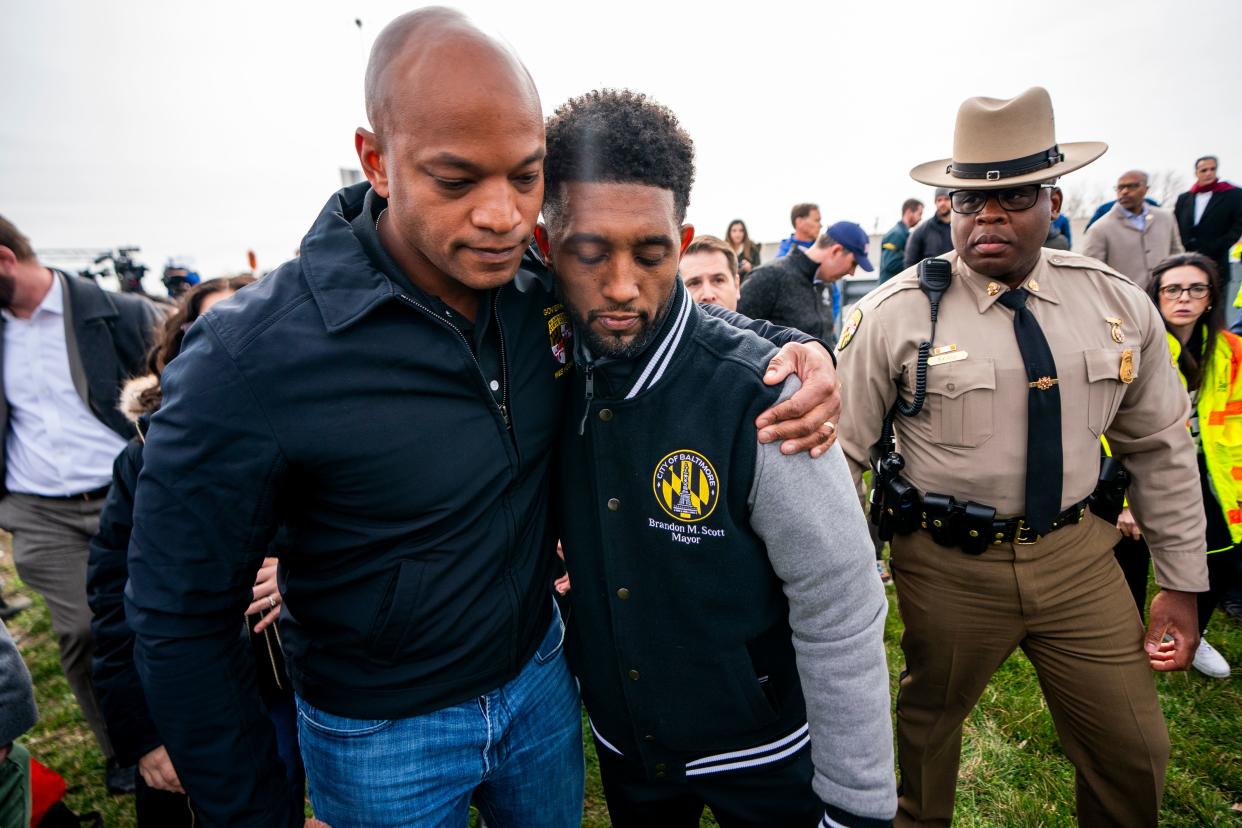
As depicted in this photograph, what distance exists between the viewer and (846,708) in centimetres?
146

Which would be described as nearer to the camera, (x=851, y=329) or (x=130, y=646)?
(x=130, y=646)

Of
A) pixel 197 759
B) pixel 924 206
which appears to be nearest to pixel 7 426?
pixel 197 759

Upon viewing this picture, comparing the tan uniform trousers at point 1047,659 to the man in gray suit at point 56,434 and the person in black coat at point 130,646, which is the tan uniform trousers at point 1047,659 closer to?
the person in black coat at point 130,646

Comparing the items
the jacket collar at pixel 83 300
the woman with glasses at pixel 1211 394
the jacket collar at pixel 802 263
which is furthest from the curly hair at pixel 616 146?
the jacket collar at pixel 802 263

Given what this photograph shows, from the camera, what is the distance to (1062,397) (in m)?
2.30

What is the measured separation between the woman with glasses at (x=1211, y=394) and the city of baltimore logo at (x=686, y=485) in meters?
3.34

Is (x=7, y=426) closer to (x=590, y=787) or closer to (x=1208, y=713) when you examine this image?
(x=590, y=787)

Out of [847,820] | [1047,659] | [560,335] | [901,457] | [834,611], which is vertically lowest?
[1047,659]

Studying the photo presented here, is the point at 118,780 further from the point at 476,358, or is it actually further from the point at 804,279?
the point at 804,279

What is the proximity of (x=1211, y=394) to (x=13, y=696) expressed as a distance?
5399 millimetres

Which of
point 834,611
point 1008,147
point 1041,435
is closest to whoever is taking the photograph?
point 834,611

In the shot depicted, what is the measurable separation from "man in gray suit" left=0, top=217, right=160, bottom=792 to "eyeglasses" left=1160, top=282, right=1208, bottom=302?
A: 5.86 meters

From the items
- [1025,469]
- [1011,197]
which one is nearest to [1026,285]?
[1011,197]

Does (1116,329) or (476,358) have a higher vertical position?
(476,358)
